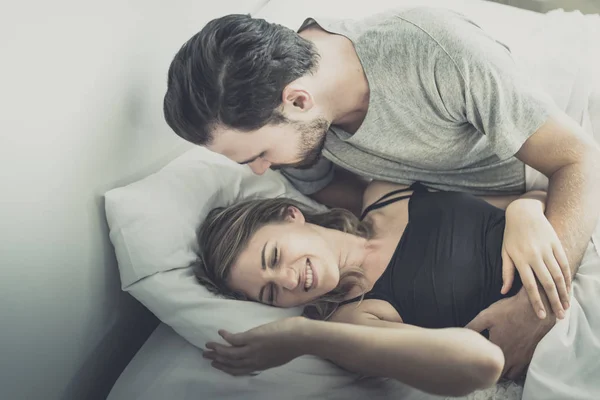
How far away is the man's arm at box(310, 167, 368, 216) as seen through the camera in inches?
54.6

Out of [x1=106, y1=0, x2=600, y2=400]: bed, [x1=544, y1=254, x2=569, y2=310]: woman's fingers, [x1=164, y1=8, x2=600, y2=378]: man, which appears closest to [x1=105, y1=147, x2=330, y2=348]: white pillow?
[x1=106, y1=0, x2=600, y2=400]: bed

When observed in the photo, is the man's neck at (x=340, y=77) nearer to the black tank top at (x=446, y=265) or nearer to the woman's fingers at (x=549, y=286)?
the black tank top at (x=446, y=265)

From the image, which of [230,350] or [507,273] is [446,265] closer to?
[507,273]

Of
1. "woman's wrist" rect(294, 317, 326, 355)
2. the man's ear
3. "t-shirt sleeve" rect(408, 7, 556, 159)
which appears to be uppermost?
"t-shirt sleeve" rect(408, 7, 556, 159)

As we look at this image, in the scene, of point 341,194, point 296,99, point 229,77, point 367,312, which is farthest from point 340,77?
point 367,312

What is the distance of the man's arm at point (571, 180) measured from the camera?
1024 mm

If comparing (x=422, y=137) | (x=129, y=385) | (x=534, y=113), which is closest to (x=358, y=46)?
(x=422, y=137)

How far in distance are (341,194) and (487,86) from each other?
487 millimetres

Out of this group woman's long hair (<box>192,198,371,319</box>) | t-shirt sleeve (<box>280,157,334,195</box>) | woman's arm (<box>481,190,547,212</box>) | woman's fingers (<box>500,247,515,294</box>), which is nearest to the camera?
woman's fingers (<box>500,247,515,294</box>)

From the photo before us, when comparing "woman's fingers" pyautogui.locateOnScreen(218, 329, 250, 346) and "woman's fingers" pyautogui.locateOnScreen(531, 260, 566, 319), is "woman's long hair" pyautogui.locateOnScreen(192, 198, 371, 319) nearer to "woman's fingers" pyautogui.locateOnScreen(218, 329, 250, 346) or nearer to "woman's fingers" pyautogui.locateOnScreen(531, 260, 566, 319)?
"woman's fingers" pyautogui.locateOnScreen(218, 329, 250, 346)

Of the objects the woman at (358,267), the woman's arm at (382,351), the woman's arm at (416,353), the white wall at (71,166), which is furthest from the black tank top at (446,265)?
the white wall at (71,166)

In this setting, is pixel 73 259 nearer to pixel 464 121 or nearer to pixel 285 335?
pixel 285 335

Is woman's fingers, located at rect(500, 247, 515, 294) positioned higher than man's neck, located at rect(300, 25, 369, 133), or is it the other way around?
man's neck, located at rect(300, 25, 369, 133)

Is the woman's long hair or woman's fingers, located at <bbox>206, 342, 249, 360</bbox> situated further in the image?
the woman's long hair
